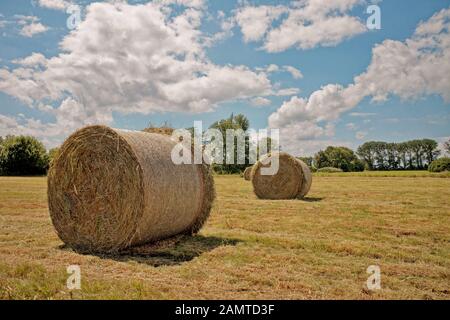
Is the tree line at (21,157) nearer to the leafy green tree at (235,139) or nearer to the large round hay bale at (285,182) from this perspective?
the leafy green tree at (235,139)

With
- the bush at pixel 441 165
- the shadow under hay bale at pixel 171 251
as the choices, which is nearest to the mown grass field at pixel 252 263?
the shadow under hay bale at pixel 171 251

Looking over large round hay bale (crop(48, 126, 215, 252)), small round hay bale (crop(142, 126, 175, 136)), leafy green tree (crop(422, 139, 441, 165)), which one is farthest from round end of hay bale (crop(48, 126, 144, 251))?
leafy green tree (crop(422, 139, 441, 165))

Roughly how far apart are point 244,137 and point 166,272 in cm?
5520

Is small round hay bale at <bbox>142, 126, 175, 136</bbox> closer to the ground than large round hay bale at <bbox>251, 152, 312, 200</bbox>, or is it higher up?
higher up

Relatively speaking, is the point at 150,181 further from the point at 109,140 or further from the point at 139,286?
the point at 139,286

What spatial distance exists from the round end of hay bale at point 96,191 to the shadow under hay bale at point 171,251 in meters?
0.27

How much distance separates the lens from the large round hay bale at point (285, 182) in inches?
667

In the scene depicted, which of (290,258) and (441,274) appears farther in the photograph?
(290,258)

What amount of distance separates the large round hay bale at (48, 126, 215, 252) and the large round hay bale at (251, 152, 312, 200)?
32.2 feet

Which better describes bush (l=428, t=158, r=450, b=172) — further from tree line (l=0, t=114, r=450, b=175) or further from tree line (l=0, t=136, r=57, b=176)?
tree line (l=0, t=136, r=57, b=176)

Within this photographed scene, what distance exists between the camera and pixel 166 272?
5.32 metres

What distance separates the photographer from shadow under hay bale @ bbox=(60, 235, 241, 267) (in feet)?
19.9

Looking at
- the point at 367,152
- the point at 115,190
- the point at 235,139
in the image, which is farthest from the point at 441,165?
the point at 115,190
